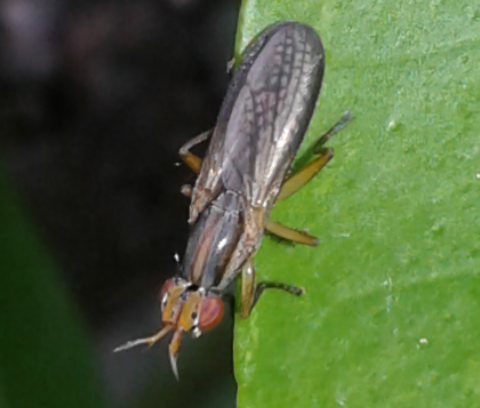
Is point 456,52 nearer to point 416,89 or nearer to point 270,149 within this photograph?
point 416,89

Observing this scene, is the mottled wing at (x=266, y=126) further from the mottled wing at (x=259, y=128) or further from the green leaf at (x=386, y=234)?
the green leaf at (x=386, y=234)

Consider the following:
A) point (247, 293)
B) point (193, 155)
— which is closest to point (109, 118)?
point (193, 155)

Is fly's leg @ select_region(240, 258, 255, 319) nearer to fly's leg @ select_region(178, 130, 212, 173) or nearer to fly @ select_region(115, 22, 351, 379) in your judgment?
fly @ select_region(115, 22, 351, 379)

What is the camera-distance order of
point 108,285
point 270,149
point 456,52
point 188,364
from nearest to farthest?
point 456,52
point 270,149
point 188,364
point 108,285

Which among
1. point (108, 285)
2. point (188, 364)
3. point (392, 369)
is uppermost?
point (392, 369)

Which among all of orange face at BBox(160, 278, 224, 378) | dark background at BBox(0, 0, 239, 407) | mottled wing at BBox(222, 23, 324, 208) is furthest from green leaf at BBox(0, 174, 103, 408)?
dark background at BBox(0, 0, 239, 407)

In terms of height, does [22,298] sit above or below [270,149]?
below

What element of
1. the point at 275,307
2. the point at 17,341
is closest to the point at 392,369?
the point at 275,307
